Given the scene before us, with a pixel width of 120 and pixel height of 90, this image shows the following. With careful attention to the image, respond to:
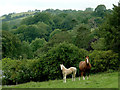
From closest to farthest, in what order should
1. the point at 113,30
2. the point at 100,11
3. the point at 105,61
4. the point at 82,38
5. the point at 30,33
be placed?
the point at 113,30, the point at 105,61, the point at 82,38, the point at 30,33, the point at 100,11

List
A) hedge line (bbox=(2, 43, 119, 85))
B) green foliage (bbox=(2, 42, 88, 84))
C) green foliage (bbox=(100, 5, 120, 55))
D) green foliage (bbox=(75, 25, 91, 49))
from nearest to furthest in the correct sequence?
green foliage (bbox=(100, 5, 120, 55))
hedge line (bbox=(2, 43, 119, 85))
green foliage (bbox=(2, 42, 88, 84))
green foliage (bbox=(75, 25, 91, 49))

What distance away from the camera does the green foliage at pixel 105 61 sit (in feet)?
101

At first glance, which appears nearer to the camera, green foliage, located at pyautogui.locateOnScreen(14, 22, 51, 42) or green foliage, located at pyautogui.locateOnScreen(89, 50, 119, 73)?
green foliage, located at pyautogui.locateOnScreen(89, 50, 119, 73)

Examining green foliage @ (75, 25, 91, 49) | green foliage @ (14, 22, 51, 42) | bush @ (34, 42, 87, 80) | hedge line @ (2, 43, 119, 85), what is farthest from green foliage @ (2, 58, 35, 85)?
green foliage @ (14, 22, 51, 42)

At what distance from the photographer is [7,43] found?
72.2 meters

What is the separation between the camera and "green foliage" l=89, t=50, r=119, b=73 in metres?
30.9

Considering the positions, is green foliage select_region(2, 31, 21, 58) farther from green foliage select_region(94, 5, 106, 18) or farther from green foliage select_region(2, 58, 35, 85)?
green foliage select_region(94, 5, 106, 18)

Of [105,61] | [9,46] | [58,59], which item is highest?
[9,46]

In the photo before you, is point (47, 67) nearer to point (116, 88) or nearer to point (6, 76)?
point (6, 76)

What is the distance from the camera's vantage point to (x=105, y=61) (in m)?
31.2

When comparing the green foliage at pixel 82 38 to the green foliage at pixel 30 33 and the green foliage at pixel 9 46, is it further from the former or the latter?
the green foliage at pixel 30 33

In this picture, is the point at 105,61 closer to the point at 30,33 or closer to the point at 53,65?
the point at 53,65

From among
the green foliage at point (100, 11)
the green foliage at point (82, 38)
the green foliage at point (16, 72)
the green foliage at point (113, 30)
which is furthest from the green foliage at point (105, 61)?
the green foliage at point (100, 11)

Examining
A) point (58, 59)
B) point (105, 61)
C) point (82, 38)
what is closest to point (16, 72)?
point (58, 59)
